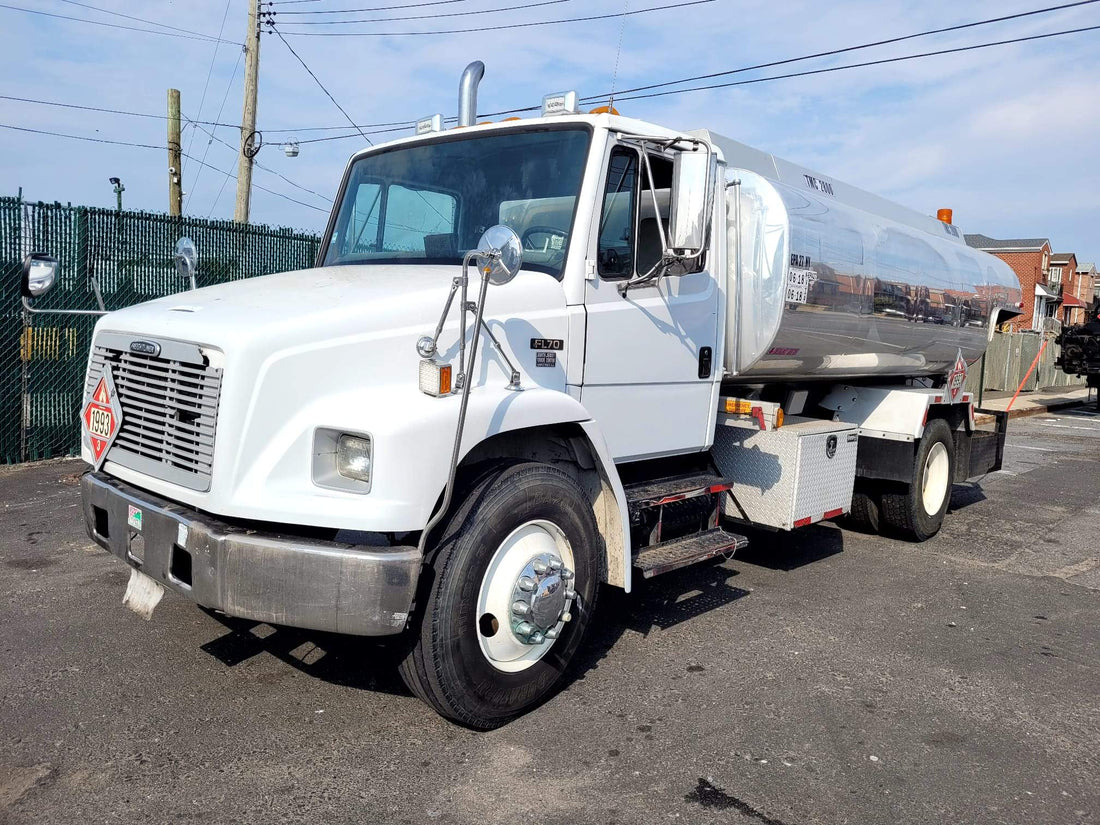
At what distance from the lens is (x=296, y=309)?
361 centimetres

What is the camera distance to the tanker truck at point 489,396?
3.30 m

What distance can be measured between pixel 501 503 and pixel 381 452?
25.2 inches

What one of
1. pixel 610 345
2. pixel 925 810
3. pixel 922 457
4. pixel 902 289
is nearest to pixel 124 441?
pixel 610 345

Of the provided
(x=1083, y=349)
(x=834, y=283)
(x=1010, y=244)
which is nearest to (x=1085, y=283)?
(x=1010, y=244)

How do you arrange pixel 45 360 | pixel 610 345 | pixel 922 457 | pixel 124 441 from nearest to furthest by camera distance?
1. pixel 124 441
2. pixel 610 345
3. pixel 922 457
4. pixel 45 360

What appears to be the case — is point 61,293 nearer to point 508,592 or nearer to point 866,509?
point 508,592

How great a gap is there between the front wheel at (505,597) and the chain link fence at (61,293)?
6.87 m

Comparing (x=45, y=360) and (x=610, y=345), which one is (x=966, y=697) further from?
(x=45, y=360)

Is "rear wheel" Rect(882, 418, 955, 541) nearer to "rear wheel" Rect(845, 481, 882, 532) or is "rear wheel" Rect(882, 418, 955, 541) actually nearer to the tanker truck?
"rear wheel" Rect(845, 481, 882, 532)

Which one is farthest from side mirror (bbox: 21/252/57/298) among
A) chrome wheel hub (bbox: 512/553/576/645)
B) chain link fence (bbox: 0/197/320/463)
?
chain link fence (bbox: 0/197/320/463)

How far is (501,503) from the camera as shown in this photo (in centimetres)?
362

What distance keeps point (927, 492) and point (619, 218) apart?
4.78 metres

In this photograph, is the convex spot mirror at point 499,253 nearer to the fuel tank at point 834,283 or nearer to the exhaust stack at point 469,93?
the exhaust stack at point 469,93

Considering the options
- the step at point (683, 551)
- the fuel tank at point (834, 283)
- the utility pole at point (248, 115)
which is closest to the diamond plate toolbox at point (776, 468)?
the fuel tank at point (834, 283)
